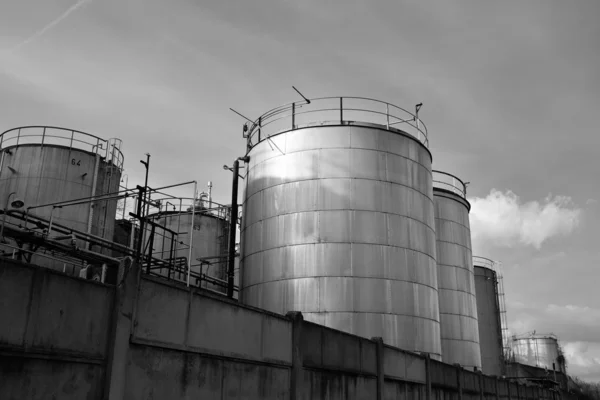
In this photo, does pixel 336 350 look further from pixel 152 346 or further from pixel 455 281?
pixel 455 281

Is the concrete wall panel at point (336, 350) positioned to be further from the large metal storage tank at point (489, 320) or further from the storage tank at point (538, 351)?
the storage tank at point (538, 351)

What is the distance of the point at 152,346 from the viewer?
7664 mm

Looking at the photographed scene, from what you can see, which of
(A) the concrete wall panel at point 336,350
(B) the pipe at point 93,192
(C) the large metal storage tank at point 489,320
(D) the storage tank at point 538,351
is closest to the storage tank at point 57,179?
(B) the pipe at point 93,192

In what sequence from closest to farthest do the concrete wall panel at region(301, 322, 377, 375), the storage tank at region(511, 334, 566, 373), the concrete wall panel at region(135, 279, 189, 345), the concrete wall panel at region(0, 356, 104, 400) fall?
the concrete wall panel at region(0, 356, 104, 400) < the concrete wall panel at region(135, 279, 189, 345) < the concrete wall panel at region(301, 322, 377, 375) < the storage tank at region(511, 334, 566, 373)

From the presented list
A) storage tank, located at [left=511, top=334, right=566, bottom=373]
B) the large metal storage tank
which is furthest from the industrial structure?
storage tank, located at [left=511, top=334, right=566, bottom=373]

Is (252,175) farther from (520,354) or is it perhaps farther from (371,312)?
(520,354)

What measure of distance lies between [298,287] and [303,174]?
3.47m

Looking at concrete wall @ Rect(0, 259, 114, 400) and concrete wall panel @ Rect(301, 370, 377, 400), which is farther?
concrete wall panel @ Rect(301, 370, 377, 400)

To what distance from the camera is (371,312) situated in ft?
52.5

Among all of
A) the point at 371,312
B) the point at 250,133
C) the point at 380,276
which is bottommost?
the point at 371,312

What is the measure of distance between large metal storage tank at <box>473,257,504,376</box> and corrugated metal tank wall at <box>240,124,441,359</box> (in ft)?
57.9

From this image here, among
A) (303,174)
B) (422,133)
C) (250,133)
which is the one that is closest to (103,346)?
(303,174)

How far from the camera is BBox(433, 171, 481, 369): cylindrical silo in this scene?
25.3 m

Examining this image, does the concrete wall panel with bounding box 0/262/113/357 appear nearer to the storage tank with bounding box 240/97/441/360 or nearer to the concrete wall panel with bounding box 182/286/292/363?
the concrete wall panel with bounding box 182/286/292/363
